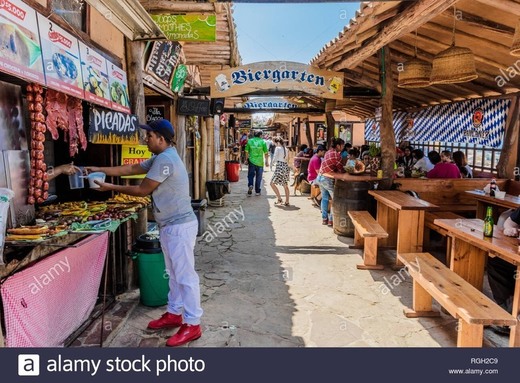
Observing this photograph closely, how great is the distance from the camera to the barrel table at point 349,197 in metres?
7.77

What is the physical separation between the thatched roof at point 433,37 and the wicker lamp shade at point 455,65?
55cm

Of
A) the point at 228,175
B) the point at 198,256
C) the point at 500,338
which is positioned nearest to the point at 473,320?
the point at 500,338

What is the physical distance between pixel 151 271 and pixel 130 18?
2.96 meters

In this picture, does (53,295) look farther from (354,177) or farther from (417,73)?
(354,177)

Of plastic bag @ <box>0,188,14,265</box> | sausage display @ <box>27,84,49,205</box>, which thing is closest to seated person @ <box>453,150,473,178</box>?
sausage display @ <box>27,84,49,205</box>

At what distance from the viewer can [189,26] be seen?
17.4 ft

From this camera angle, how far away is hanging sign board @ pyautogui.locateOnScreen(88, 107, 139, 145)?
13.9ft

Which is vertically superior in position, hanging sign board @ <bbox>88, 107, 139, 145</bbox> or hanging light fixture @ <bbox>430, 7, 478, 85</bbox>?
hanging light fixture @ <bbox>430, 7, 478, 85</bbox>

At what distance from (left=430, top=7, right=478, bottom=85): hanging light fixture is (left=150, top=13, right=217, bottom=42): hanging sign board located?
306 cm

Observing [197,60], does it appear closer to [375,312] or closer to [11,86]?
[11,86]

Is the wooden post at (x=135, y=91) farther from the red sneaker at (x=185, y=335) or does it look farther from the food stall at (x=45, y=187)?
the red sneaker at (x=185, y=335)

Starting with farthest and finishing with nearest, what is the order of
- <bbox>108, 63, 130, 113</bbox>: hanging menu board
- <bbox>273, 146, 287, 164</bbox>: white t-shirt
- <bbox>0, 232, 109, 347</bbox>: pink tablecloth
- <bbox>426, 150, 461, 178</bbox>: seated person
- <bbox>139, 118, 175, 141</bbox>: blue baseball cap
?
<bbox>273, 146, 287, 164</bbox>: white t-shirt < <bbox>426, 150, 461, 178</bbox>: seated person < <bbox>108, 63, 130, 113</bbox>: hanging menu board < <bbox>139, 118, 175, 141</bbox>: blue baseball cap < <bbox>0, 232, 109, 347</bbox>: pink tablecloth

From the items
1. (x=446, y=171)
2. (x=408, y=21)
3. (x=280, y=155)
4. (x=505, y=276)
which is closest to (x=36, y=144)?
(x=408, y=21)

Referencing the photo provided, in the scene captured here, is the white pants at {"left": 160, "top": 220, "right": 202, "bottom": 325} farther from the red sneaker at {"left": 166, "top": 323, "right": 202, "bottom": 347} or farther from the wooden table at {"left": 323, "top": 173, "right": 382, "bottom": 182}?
the wooden table at {"left": 323, "top": 173, "right": 382, "bottom": 182}
